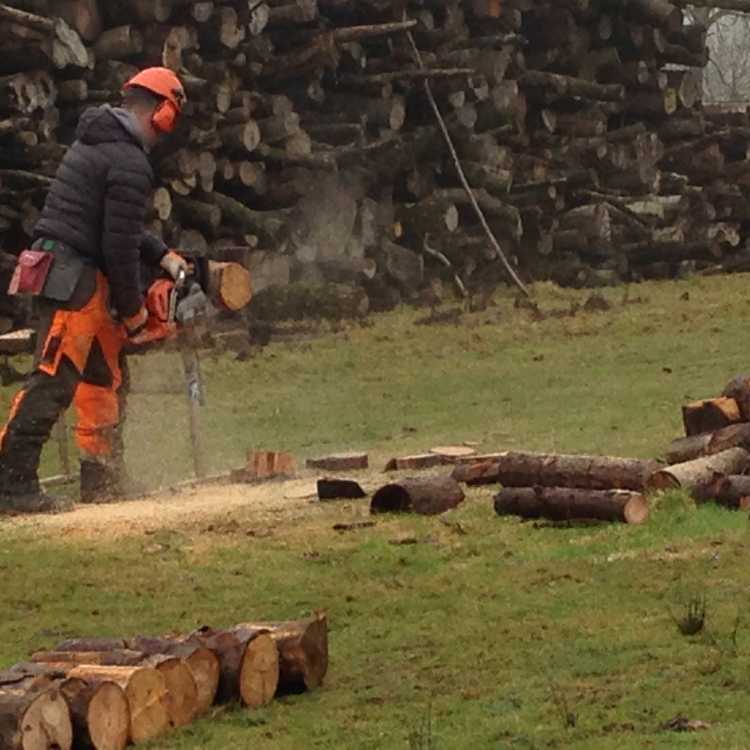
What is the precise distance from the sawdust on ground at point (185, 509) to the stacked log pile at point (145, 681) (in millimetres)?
3126

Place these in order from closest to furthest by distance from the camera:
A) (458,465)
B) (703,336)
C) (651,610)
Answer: (651,610), (458,465), (703,336)

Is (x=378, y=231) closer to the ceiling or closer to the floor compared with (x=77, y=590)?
closer to the ceiling

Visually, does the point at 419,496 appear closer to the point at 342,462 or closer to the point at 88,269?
the point at 342,462

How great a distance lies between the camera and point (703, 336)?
17578 mm

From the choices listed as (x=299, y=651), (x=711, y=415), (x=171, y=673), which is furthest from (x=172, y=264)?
(x=171, y=673)

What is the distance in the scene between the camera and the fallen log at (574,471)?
9.08 meters

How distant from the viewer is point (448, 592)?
7.66 metres

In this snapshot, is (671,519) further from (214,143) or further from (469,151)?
(469,151)

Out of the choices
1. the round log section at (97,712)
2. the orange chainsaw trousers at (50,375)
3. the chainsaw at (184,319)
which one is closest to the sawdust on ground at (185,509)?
the orange chainsaw trousers at (50,375)

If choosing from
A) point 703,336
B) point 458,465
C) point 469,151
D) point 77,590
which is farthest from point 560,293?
point 77,590

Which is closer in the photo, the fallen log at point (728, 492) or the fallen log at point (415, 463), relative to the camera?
the fallen log at point (728, 492)

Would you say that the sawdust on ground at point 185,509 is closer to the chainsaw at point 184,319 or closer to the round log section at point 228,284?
the chainsaw at point 184,319

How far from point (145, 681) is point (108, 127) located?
5.44 m

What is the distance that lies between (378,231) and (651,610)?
583 inches
